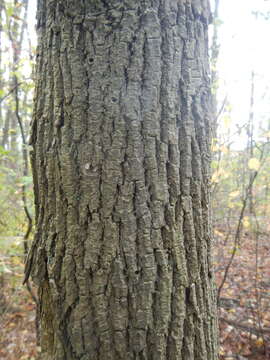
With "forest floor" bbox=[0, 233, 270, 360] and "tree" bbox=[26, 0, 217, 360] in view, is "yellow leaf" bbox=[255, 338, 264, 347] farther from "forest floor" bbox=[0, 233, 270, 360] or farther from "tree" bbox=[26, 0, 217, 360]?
"tree" bbox=[26, 0, 217, 360]

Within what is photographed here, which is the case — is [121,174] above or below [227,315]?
above

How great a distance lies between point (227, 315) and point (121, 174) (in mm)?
3090

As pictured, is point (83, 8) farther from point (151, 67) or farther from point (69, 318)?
→ point (69, 318)

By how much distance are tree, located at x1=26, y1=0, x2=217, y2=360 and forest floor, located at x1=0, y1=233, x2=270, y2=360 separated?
1804mm

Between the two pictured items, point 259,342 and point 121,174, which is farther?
point 259,342

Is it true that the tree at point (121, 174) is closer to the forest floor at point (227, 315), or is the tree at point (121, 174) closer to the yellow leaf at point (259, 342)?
the forest floor at point (227, 315)

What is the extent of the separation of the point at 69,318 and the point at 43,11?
114 cm

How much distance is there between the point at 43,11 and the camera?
Answer: 98 cm

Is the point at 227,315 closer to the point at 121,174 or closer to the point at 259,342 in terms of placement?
the point at 259,342

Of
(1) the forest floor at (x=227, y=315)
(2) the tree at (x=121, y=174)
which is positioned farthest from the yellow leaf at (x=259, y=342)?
(2) the tree at (x=121, y=174)

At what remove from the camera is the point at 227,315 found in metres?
3.19

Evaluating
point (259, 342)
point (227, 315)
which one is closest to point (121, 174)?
point (259, 342)

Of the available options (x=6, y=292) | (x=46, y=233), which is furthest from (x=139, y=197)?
(x=6, y=292)

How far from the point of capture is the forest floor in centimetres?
258
